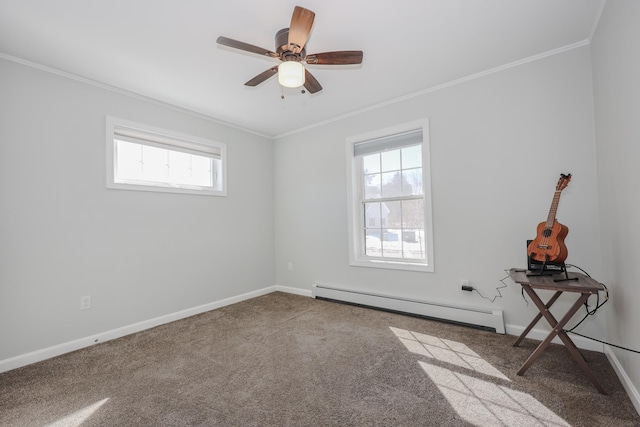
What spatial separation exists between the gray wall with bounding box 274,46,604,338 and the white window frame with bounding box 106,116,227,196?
5.65ft

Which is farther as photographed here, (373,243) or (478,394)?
(373,243)

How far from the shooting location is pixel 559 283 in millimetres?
1835

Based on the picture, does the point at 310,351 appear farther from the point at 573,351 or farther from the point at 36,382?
the point at 36,382

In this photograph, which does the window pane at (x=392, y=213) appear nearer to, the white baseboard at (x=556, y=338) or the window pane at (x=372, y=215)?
the window pane at (x=372, y=215)

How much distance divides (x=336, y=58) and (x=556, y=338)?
112 inches

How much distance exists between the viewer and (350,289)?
3.71m

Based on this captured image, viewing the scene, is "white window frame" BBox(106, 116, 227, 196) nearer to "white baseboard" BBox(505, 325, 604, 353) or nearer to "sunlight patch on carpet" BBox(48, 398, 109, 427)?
"sunlight patch on carpet" BBox(48, 398, 109, 427)

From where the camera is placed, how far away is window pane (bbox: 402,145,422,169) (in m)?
3.29

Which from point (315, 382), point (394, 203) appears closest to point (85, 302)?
point (315, 382)

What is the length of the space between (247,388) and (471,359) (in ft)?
5.50

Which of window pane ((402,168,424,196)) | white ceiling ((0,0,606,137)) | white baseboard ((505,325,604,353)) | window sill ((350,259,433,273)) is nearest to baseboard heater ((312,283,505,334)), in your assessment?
white baseboard ((505,325,604,353))

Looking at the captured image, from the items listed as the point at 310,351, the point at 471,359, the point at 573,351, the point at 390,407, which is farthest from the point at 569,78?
the point at 310,351

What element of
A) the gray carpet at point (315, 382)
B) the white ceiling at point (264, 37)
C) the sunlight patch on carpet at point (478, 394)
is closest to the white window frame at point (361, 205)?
the white ceiling at point (264, 37)

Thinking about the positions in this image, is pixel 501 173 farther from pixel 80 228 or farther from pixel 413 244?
pixel 80 228
